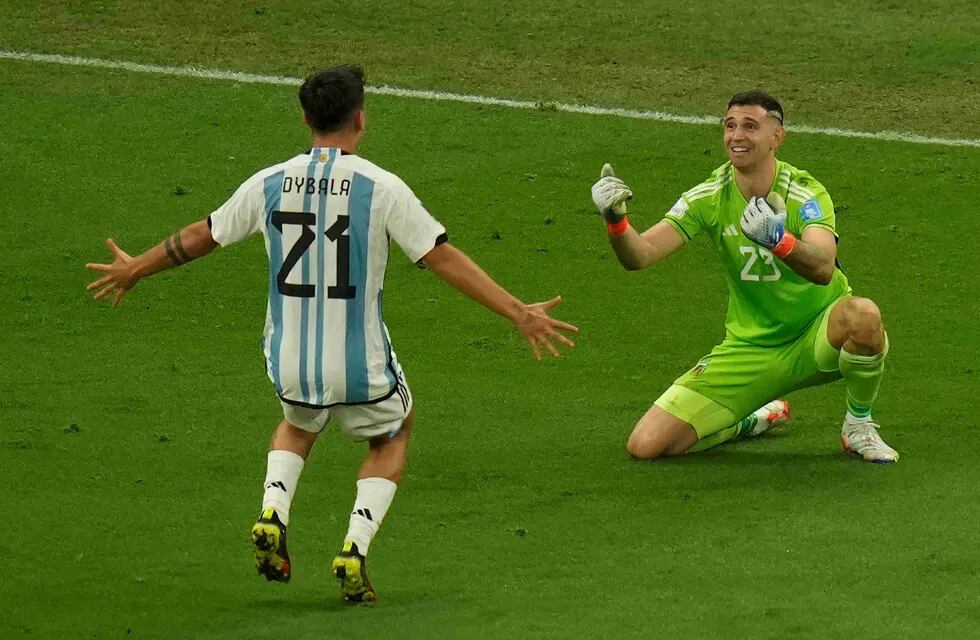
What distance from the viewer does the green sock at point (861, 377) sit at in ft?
23.5

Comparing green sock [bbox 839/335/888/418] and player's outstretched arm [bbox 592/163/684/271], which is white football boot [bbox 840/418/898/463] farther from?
player's outstretched arm [bbox 592/163/684/271]

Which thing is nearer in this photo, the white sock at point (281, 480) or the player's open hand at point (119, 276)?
the white sock at point (281, 480)

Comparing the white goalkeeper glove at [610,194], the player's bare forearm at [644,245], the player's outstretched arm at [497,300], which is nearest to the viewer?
the player's outstretched arm at [497,300]

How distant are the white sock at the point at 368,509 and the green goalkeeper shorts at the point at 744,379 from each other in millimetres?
1983

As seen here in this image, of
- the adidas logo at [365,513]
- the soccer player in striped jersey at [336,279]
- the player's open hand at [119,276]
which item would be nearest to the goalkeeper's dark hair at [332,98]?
the soccer player in striped jersey at [336,279]

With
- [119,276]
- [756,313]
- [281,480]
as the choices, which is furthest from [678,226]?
[119,276]

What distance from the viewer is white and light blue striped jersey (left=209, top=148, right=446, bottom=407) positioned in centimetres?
564

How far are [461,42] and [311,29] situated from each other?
1.17 metres

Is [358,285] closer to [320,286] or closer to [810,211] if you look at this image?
[320,286]

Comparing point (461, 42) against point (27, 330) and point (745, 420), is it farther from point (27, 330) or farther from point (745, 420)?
point (745, 420)

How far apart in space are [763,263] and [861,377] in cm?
64

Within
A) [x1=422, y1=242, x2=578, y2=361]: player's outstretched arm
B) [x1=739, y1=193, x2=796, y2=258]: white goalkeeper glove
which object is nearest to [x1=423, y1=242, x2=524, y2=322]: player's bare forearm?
[x1=422, y1=242, x2=578, y2=361]: player's outstretched arm

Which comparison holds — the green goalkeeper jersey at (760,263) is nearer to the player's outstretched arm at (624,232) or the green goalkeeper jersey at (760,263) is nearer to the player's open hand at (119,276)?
the player's outstretched arm at (624,232)

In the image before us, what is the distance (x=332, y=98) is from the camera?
5668 millimetres
